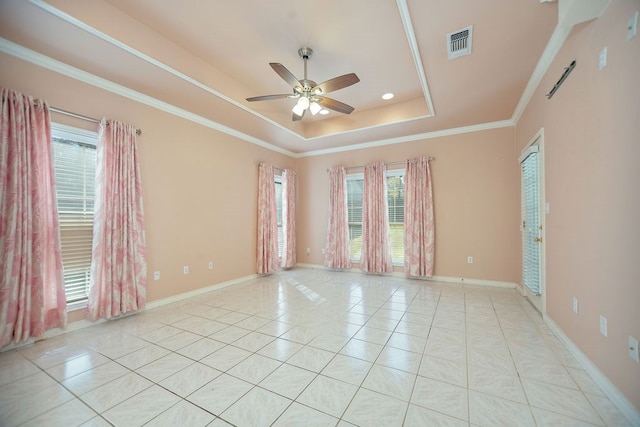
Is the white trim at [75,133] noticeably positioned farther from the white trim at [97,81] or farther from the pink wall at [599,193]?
the pink wall at [599,193]

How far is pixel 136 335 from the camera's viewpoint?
2.66 meters

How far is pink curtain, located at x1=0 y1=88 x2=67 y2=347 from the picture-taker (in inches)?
90.5

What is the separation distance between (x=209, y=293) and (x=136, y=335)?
1489 millimetres

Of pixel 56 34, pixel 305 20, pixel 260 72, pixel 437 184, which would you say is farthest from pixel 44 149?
pixel 437 184

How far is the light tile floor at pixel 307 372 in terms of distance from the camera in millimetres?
1570

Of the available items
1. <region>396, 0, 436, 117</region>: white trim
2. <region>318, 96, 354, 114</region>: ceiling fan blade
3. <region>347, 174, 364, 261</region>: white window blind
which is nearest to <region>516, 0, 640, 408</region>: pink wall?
<region>396, 0, 436, 117</region>: white trim

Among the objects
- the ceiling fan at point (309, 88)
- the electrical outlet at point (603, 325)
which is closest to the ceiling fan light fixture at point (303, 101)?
the ceiling fan at point (309, 88)

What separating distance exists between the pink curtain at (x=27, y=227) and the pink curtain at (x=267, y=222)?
291 centimetres

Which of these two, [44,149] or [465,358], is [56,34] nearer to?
[44,149]

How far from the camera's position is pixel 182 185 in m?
3.87

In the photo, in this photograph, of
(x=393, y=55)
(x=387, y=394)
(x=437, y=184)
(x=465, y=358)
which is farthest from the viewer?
(x=437, y=184)

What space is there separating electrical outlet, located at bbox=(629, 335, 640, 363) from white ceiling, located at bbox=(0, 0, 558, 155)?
242 cm

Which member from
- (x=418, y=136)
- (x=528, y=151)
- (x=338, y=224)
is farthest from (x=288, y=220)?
(x=528, y=151)

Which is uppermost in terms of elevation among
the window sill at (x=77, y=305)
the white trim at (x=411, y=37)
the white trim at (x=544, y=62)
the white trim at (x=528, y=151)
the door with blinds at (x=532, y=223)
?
the white trim at (x=411, y=37)
